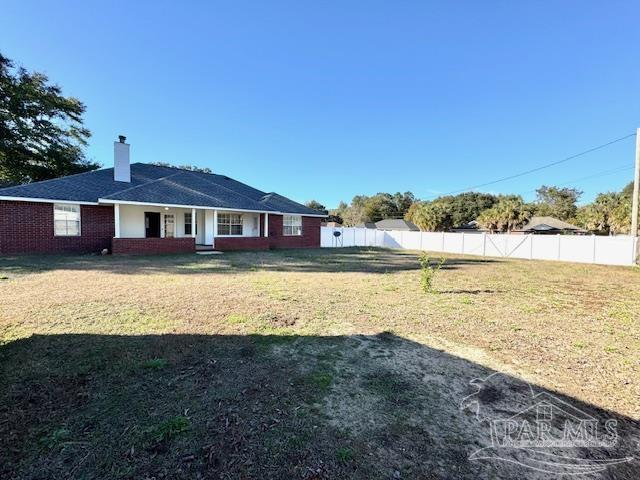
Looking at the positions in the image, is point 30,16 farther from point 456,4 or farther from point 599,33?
point 599,33

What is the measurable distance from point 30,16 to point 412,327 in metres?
19.4

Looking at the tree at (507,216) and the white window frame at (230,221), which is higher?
the tree at (507,216)

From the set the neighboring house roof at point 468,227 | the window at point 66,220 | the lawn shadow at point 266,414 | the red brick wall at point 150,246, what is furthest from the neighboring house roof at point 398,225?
the lawn shadow at point 266,414

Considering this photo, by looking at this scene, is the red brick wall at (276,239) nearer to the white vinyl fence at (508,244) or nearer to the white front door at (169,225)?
the white vinyl fence at (508,244)

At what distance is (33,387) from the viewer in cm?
277

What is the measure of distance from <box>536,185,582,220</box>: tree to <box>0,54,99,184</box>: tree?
222 feet

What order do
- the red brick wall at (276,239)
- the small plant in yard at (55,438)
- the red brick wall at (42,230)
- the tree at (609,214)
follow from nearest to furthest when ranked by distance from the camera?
1. the small plant in yard at (55,438)
2. the red brick wall at (42,230)
3. the red brick wall at (276,239)
4. the tree at (609,214)

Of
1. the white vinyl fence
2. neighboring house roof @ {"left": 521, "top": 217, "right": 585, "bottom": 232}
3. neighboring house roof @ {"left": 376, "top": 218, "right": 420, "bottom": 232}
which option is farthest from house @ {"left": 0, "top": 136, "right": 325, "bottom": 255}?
neighboring house roof @ {"left": 376, "top": 218, "right": 420, "bottom": 232}

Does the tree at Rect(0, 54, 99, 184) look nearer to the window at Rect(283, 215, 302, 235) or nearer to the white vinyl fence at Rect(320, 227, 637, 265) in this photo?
the window at Rect(283, 215, 302, 235)

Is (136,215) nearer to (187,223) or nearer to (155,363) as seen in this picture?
(187,223)

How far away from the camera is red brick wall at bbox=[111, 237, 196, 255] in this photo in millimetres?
13094

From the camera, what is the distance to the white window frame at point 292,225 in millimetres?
20864

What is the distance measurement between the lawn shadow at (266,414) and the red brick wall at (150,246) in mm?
10693

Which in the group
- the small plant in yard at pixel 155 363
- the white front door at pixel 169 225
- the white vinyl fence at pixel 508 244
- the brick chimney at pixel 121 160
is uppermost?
the brick chimney at pixel 121 160
